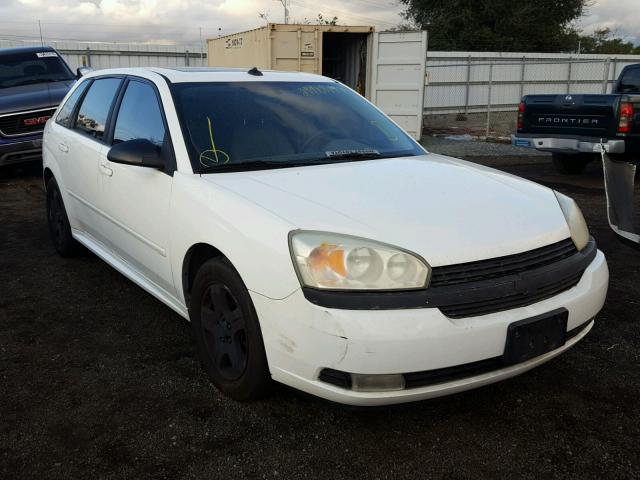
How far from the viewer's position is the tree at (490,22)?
102 feet

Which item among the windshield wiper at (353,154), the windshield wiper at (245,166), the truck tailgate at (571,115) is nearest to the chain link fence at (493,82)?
the truck tailgate at (571,115)

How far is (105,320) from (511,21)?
1257 inches

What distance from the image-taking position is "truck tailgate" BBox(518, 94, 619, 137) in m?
8.20

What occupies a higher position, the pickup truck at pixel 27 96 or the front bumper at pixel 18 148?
the pickup truck at pixel 27 96

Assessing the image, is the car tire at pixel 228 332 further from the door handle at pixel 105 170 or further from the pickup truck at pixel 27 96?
the pickup truck at pixel 27 96

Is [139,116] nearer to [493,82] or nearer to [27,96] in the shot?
[27,96]

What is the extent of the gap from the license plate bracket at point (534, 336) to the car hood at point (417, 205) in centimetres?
29

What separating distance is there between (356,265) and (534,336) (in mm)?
777

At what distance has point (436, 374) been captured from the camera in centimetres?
226

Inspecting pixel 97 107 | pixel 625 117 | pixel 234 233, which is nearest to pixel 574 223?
pixel 234 233

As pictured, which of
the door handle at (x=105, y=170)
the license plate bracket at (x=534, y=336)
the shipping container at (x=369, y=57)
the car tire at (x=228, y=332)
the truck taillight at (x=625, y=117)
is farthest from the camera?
A: the shipping container at (x=369, y=57)

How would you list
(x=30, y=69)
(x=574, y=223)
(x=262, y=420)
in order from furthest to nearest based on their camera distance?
(x=30, y=69) < (x=574, y=223) < (x=262, y=420)

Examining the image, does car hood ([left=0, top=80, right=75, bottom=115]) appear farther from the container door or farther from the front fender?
the front fender

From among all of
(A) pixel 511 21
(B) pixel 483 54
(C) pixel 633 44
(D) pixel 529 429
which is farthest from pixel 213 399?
(C) pixel 633 44
